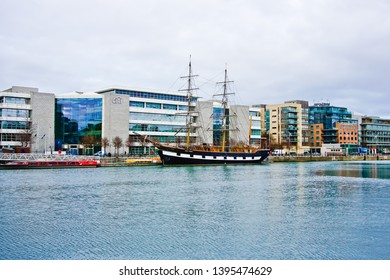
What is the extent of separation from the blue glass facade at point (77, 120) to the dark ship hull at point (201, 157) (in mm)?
22959

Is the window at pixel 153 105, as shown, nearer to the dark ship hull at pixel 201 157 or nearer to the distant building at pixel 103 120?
the distant building at pixel 103 120

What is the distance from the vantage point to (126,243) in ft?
75.8

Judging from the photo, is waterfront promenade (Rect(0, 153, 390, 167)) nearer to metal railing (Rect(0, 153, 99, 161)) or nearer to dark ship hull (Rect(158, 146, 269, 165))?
metal railing (Rect(0, 153, 99, 161))

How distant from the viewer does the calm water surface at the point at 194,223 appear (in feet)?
71.3

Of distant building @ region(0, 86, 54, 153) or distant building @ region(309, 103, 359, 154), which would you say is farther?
distant building @ region(309, 103, 359, 154)

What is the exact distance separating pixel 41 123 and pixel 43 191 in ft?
210

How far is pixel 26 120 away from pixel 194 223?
8306cm

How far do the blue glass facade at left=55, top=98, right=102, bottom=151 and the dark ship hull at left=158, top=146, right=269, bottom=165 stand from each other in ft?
75.3

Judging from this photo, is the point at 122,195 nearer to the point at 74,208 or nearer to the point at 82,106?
the point at 74,208

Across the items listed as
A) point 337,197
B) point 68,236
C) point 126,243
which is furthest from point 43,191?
point 337,197

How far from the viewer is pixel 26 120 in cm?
10144

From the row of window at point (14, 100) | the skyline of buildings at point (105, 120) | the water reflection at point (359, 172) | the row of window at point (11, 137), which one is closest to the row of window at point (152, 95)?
the skyline of buildings at point (105, 120)

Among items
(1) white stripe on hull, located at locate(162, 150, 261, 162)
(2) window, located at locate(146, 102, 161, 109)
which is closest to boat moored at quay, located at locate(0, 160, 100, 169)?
(1) white stripe on hull, located at locate(162, 150, 261, 162)

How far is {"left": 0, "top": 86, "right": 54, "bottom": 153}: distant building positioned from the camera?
97.8 meters
